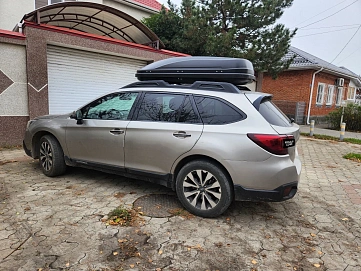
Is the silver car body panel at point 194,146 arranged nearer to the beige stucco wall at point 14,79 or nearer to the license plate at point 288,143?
the license plate at point 288,143

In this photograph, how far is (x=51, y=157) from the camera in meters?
4.52

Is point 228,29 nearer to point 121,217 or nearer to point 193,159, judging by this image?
point 193,159

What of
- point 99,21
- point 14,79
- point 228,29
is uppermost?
point 228,29

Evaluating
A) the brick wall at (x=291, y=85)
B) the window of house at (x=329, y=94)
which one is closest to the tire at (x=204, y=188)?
the brick wall at (x=291, y=85)

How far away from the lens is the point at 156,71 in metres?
4.11

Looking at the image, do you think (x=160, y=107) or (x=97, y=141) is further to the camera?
(x=97, y=141)

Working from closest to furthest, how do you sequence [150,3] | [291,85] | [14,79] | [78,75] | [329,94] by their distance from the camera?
1. [14,79]
2. [78,75]
3. [150,3]
4. [291,85]
5. [329,94]

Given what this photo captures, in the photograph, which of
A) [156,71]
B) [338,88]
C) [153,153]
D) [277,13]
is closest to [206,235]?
[153,153]

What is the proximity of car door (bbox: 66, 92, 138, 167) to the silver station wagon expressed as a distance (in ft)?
0.05

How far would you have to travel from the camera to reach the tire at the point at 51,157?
14.8 ft

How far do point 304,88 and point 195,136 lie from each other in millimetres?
15126

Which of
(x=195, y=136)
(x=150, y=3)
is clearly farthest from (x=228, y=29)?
(x=195, y=136)

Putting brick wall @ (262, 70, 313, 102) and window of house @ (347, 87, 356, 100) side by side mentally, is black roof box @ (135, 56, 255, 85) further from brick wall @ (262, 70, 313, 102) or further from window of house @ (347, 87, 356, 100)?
window of house @ (347, 87, 356, 100)

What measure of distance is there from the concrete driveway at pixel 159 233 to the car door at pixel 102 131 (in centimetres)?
55
